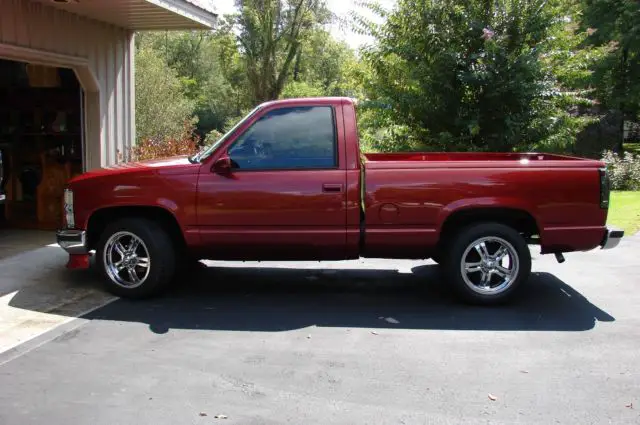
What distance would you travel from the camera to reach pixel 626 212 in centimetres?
1270

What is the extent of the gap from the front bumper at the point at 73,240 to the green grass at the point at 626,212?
8.31 meters

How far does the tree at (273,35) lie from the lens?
132 ft

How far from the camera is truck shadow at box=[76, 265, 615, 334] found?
581cm

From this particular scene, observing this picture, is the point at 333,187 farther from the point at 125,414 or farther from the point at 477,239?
the point at 125,414

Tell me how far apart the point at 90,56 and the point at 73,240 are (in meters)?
4.83

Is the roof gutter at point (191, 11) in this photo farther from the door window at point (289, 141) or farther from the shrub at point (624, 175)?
the shrub at point (624, 175)

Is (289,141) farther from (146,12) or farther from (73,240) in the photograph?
(146,12)

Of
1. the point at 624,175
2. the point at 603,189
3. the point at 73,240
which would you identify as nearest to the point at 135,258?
the point at 73,240

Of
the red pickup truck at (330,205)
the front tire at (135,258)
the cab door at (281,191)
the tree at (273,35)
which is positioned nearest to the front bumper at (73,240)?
the red pickup truck at (330,205)

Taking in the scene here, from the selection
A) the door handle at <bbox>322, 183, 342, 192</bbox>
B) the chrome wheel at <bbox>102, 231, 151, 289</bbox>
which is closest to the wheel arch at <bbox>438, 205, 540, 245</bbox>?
the door handle at <bbox>322, 183, 342, 192</bbox>

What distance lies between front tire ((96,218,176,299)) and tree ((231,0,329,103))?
3469 cm

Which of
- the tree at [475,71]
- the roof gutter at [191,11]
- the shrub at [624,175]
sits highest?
the roof gutter at [191,11]

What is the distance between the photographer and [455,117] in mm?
10492

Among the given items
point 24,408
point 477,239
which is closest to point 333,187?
point 477,239
